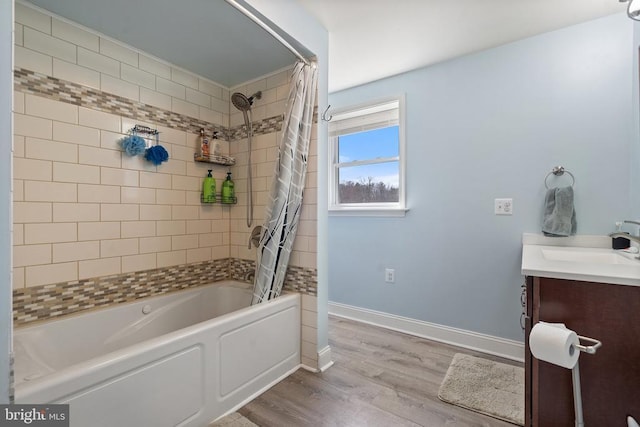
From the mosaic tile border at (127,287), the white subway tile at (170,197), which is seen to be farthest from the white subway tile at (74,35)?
the mosaic tile border at (127,287)

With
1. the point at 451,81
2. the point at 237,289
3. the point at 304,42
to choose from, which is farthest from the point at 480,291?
the point at 304,42

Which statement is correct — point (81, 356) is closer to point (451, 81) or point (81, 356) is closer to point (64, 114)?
point (64, 114)

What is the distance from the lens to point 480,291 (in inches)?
88.4

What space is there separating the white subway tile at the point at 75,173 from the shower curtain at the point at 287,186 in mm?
1087

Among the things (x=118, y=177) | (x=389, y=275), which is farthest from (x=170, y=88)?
(x=389, y=275)

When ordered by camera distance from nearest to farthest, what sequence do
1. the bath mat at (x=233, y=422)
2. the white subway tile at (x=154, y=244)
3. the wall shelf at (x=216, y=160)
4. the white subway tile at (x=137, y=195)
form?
the bath mat at (x=233, y=422)
the white subway tile at (x=137, y=195)
the white subway tile at (x=154, y=244)
the wall shelf at (x=216, y=160)

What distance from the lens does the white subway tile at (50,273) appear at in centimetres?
155

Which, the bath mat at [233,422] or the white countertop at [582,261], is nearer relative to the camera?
the white countertop at [582,261]

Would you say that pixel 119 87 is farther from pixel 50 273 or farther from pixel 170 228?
pixel 50 273

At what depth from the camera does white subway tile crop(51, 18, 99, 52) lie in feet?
5.39

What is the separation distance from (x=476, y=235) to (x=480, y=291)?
0.44 meters

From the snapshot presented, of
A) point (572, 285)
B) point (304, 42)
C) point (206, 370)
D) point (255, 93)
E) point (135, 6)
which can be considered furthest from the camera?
point (255, 93)

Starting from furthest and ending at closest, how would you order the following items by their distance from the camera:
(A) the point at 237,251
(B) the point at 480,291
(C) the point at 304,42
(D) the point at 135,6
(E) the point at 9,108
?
(A) the point at 237,251 < (B) the point at 480,291 < (C) the point at 304,42 < (D) the point at 135,6 < (E) the point at 9,108

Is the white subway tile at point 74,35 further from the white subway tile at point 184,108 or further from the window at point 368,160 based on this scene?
the window at point 368,160
